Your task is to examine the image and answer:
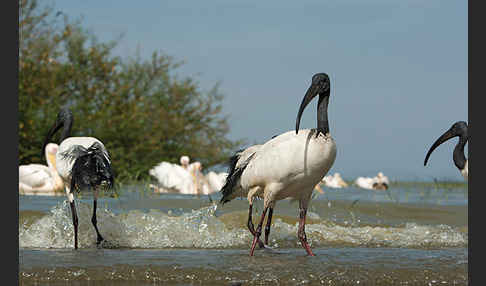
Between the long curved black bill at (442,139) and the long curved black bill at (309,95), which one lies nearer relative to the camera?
the long curved black bill at (309,95)

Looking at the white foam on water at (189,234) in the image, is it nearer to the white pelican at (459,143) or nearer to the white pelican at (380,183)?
the white pelican at (459,143)

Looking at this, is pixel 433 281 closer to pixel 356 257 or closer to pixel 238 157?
pixel 356 257

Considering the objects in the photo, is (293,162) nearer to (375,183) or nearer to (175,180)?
(175,180)

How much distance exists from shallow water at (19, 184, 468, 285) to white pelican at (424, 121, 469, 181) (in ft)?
2.77

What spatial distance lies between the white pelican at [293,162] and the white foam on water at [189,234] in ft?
2.92

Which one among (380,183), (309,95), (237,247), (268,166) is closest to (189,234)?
(237,247)

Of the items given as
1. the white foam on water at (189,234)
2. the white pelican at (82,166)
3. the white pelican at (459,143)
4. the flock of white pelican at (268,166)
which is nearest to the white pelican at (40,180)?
the flock of white pelican at (268,166)

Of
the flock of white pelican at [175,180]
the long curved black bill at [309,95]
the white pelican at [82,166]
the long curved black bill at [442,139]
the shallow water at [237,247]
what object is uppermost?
the long curved black bill at [309,95]

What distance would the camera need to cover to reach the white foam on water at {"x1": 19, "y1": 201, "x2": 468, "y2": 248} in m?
8.02

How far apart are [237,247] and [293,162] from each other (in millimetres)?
1555

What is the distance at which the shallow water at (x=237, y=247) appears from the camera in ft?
18.4

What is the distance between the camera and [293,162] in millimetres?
6758

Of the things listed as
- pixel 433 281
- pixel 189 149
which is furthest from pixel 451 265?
pixel 189 149

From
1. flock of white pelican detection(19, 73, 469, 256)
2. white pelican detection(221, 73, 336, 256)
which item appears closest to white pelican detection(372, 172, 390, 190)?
flock of white pelican detection(19, 73, 469, 256)
